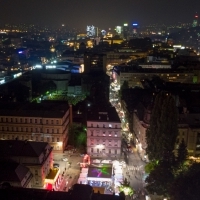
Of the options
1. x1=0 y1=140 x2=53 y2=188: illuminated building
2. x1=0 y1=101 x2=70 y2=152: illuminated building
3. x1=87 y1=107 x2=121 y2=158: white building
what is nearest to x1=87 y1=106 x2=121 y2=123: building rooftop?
x1=87 y1=107 x2=121 y2=158: white building

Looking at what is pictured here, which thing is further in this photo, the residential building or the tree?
the tree

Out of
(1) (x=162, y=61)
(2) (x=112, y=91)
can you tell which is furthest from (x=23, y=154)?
(1) (x=162, y=61)

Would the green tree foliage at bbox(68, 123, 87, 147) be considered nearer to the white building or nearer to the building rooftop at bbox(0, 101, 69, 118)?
the white building

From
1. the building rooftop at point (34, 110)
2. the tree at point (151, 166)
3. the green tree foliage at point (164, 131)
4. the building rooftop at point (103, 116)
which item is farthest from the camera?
the building rooftop at point (34, 110)

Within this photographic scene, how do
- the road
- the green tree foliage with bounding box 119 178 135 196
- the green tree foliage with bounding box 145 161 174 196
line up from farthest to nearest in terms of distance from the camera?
the road, the green tree foliage with bounding box 119 178 135 196, the green tree foliage with bounding box 145 161 174 196

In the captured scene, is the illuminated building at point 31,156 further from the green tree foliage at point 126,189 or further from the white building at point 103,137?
the white building at point 103,137

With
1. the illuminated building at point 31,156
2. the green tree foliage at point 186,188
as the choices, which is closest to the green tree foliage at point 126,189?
the green tree foliage at point 186,188
